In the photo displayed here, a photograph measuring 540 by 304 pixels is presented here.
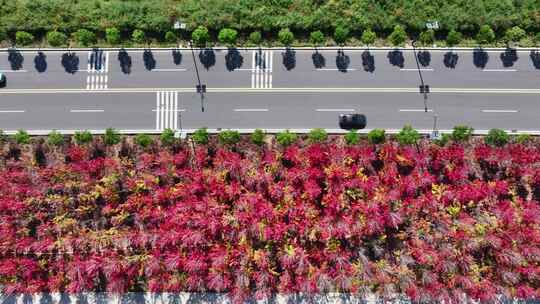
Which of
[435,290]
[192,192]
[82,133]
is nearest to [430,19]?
Result: [435,290]

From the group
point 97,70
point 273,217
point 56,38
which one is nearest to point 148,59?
point 97,70

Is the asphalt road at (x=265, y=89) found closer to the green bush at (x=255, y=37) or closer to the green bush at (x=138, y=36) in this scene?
the green bush at (x=255, y=37)

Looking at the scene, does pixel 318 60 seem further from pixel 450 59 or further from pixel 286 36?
pixel 450 59

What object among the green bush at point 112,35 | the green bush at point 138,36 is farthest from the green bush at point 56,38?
the green bush at point 138,36

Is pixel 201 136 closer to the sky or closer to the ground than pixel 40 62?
closer to the ground

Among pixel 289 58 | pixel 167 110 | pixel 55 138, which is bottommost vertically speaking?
pixel 55 138

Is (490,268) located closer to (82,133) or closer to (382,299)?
(382,299)
